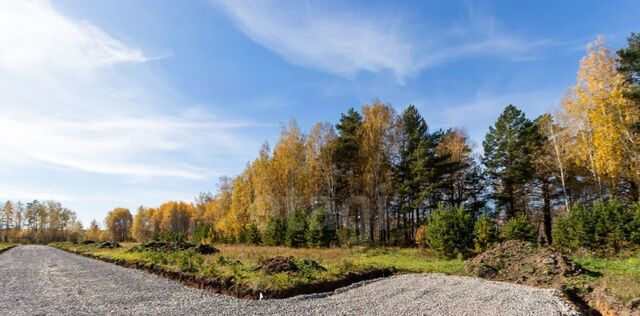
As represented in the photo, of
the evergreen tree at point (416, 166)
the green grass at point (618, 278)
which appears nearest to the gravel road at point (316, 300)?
the green grass at point (618, 278)

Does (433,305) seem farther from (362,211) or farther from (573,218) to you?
(362,211)

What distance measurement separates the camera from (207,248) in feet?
91.4

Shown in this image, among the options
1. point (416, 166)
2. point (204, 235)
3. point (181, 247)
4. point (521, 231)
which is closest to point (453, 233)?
point (521, 231)

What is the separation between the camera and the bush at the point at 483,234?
18.9 m

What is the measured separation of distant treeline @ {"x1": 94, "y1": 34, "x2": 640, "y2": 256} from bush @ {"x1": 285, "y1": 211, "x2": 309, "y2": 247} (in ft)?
0.27

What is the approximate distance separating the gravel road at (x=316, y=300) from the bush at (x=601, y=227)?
9.68 m

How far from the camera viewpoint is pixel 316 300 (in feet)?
33.1

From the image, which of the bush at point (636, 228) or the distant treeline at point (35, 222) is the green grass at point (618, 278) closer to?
the bush at point (636, 228)

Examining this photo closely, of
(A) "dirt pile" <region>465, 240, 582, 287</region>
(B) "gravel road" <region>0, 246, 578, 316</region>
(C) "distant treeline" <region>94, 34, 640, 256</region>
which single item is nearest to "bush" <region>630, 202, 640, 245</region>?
(C) "distant treeline" <region>94, 34, 640, 256</region>

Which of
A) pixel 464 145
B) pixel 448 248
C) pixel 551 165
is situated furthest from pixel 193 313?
pixel 464 145

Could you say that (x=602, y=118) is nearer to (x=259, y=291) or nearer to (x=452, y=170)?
(x=452, y=170)

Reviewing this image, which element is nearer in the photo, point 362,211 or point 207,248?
point 207,248

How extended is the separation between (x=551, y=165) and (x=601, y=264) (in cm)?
1335

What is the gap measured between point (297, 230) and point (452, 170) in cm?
1300
